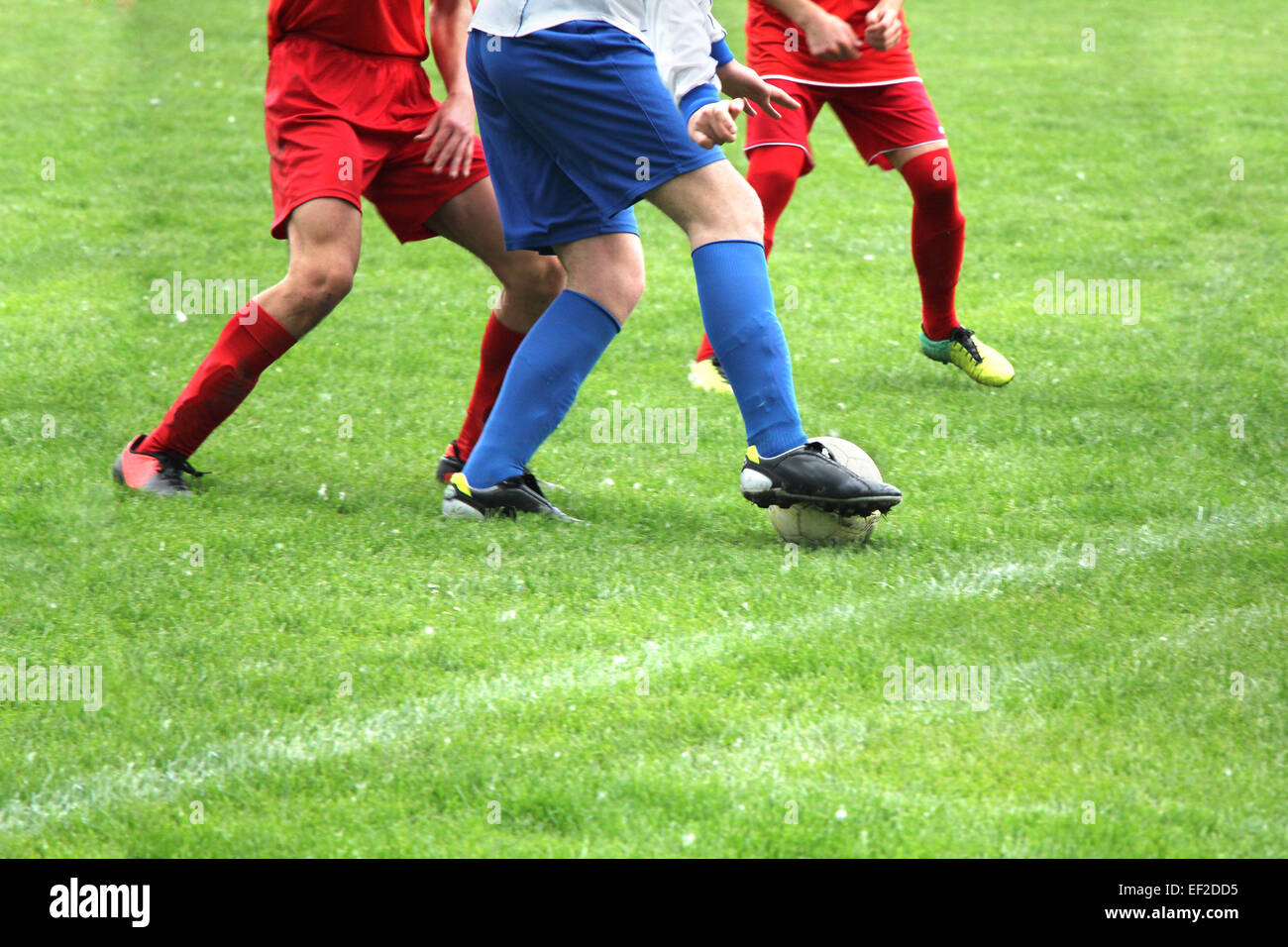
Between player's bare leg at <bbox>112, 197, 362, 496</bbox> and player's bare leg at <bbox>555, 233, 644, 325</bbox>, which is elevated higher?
player's bare leg at <bbox>555, 233, 644, 325</bbox>

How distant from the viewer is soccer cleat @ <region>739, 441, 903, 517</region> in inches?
151

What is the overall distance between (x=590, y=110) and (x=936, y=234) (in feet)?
8.30

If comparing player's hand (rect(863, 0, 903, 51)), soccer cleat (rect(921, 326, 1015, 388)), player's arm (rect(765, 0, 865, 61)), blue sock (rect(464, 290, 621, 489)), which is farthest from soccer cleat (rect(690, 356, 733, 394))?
blue sock (rect(464, 290, 621, 489))

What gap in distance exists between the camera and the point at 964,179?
Answer: 1109 cm

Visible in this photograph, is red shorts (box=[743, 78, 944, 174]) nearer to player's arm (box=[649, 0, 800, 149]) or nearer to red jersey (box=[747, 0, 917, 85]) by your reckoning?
red jersey (box=[747, 0, 917, 85])

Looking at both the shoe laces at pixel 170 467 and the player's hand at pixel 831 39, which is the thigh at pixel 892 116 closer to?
the player's hand at pixel 831 39

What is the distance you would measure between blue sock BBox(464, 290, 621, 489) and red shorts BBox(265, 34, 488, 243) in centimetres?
80

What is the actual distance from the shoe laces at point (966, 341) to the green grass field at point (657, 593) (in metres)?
0.16

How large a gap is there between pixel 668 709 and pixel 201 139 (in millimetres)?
10488

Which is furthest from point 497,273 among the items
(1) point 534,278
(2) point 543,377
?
(2) point 543,377

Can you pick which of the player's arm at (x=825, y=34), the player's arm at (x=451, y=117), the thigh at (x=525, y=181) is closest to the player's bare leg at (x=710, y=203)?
the thigh at (x=525, y=181)

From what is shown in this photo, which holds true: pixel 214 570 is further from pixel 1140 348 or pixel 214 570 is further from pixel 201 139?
pixel 201 139

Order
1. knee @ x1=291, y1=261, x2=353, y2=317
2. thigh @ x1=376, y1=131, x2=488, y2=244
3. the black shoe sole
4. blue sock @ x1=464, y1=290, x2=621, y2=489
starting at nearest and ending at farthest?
the black shoe sole → blue sock @ x1=464, y1=290, x2=621, y2=489 → knee @ x1=291, y1=261, x2=353, y2=317 → thigh @ x1=376, y1=131, x2=488, y2=244

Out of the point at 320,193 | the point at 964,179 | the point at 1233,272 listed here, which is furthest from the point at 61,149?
the point at 1233,272
